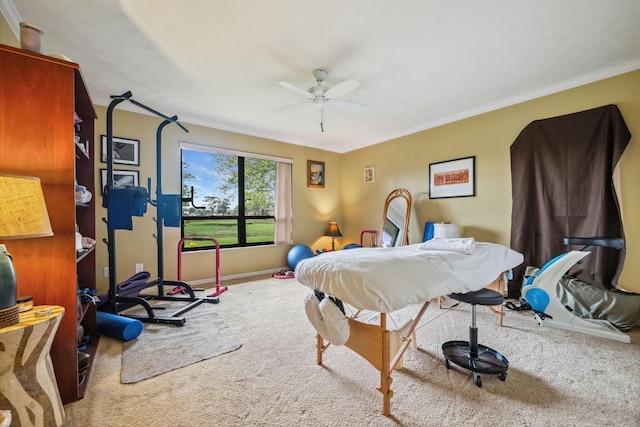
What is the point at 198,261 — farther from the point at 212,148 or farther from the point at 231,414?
the point at 231,414

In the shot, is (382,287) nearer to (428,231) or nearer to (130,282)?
(428,231)

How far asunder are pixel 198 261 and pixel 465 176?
400cm

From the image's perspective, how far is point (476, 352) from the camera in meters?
1.79

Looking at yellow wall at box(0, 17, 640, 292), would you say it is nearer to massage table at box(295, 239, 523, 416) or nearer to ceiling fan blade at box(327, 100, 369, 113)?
ceiling fan blade at box(327, 100, 369, 113)

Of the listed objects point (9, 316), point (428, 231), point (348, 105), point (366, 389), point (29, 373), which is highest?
point (348, 105)

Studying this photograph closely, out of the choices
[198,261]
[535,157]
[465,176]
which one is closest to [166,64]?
[198,261]

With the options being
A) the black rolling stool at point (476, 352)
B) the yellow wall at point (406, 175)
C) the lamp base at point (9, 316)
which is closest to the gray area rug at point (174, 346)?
the lamp base at point (9, 316)

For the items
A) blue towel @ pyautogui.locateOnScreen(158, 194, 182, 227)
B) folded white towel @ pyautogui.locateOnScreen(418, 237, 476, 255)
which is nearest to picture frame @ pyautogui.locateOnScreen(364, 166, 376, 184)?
folded white towel @ pyautogui.locateOnScreen(418, 237, 476, 255)

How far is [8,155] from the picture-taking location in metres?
1.28

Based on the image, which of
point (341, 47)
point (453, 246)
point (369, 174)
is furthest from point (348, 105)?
point (369, 174)

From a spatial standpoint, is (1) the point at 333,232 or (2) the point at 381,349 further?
(1) the point at 333,232

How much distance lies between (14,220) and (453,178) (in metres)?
4.16

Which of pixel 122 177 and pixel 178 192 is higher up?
pixel 122 177

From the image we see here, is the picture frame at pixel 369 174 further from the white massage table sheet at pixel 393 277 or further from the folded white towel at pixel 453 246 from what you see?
the white massage table sheet at pixel 393 277
